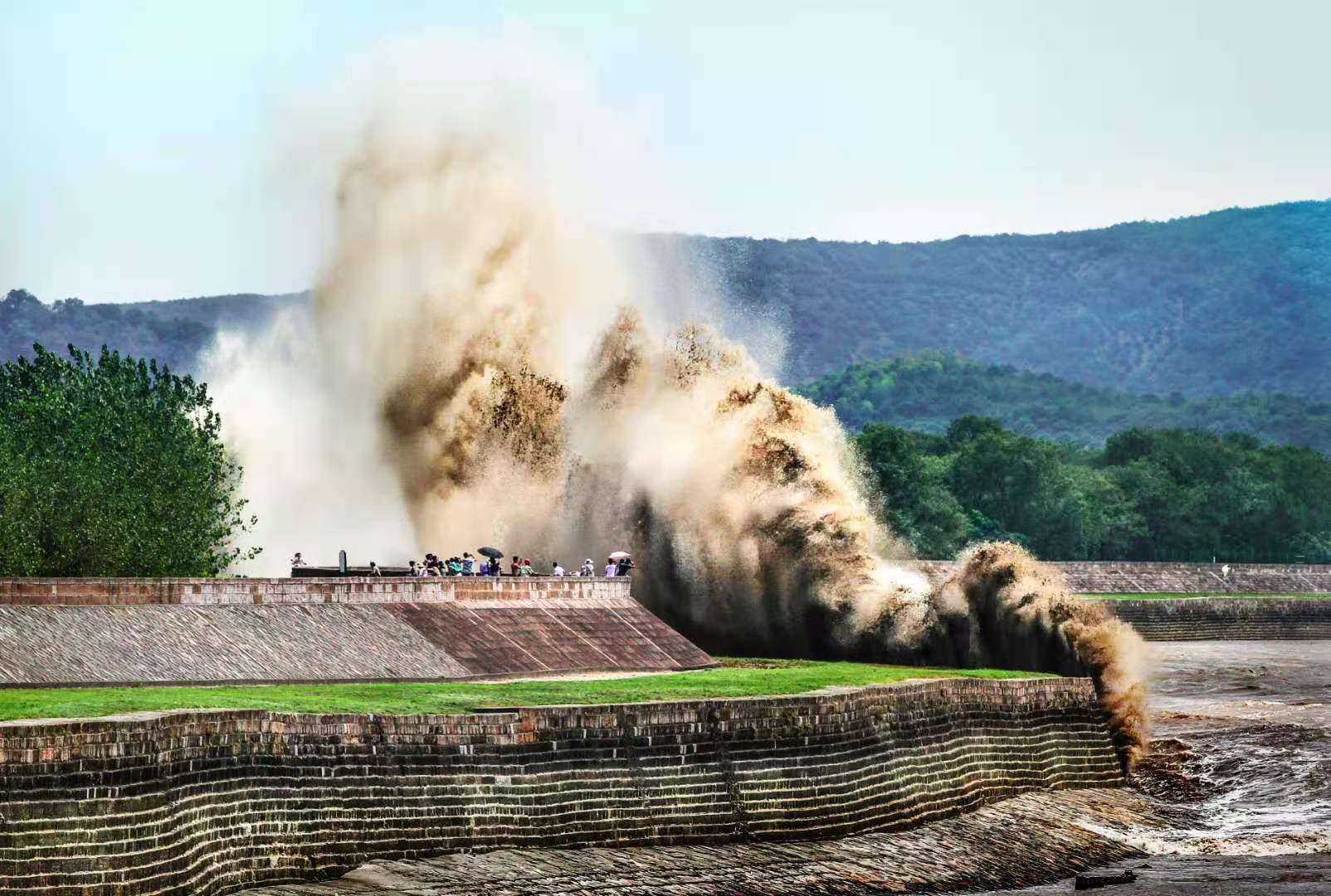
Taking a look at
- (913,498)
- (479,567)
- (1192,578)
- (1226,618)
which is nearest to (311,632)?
(479,567)

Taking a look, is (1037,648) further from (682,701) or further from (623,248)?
(623,248)

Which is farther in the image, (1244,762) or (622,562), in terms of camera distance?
(622,562)

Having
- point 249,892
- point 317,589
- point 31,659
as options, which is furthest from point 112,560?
point 249,892

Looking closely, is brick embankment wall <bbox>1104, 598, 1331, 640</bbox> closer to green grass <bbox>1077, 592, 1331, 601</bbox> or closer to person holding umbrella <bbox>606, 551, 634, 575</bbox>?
green grass <bbox>1077, 592, 1331, 601</bbox>

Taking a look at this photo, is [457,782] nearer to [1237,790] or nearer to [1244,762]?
[1237,790]

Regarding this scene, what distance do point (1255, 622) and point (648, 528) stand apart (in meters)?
50.1

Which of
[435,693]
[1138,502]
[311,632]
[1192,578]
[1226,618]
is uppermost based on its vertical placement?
[1138,502]

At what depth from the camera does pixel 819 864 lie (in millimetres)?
36625

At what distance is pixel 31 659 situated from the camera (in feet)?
125

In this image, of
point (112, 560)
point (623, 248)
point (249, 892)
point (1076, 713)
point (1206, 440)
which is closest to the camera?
point (249, 892)

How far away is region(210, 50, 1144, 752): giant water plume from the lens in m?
60.8

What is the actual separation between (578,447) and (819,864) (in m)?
36.7

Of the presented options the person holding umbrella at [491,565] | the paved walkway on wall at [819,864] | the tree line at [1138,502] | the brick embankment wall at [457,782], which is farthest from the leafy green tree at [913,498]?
the brick embankment wall at [457,782]

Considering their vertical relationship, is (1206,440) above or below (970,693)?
above
